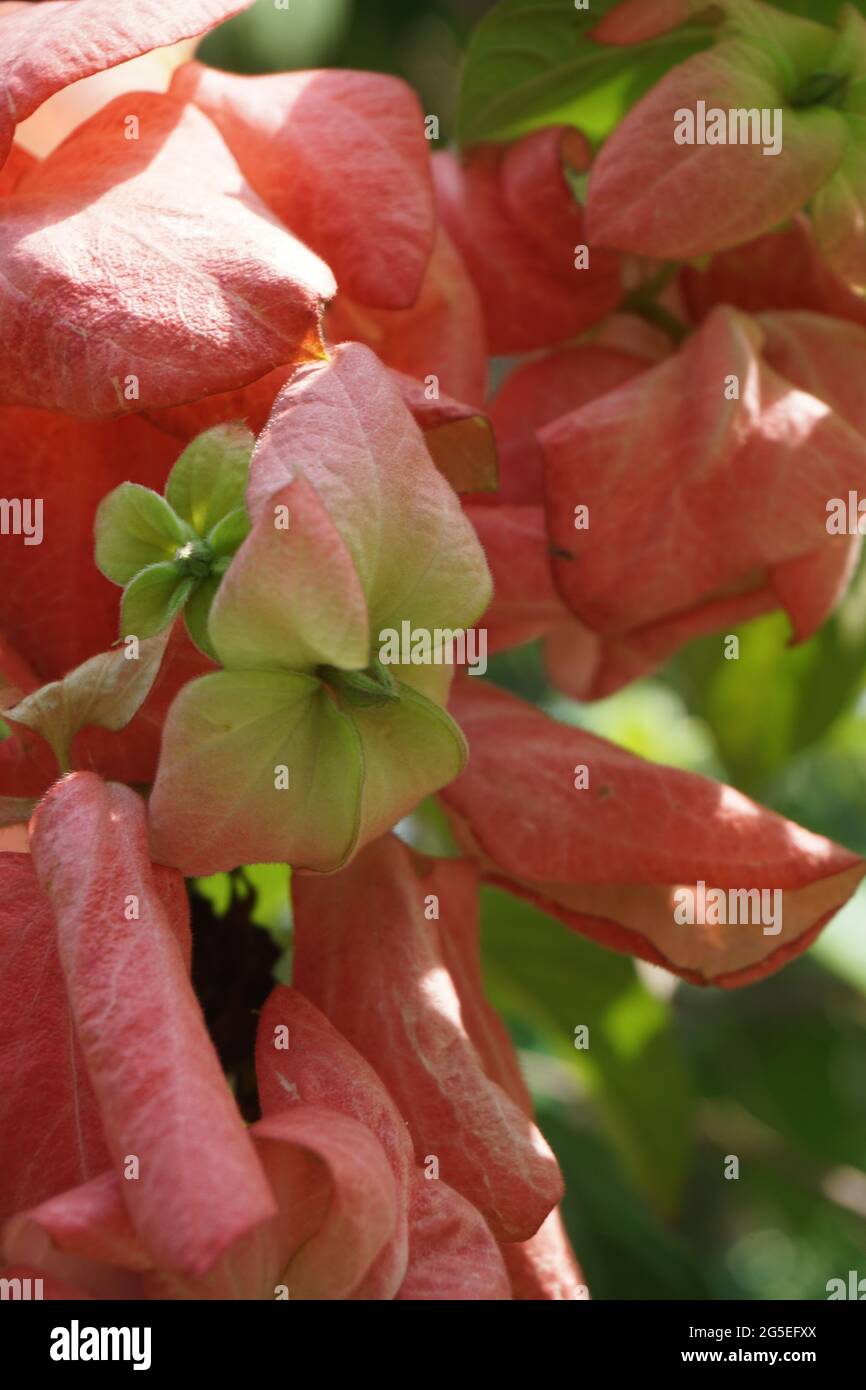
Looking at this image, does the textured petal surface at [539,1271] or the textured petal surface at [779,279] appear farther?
the textured petal surface at [779,279]

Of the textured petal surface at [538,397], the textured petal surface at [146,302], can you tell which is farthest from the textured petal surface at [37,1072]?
the textured petal surface at [538,397]

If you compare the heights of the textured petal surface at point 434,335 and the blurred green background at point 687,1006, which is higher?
the textured petal surface at point 434,335

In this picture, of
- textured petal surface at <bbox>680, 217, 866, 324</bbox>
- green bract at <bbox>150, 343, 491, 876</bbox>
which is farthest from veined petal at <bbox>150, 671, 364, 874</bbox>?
textured petal surface at <bbox>680, 217, 866, 324</bbox>

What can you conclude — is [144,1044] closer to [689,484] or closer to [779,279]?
[689,484]

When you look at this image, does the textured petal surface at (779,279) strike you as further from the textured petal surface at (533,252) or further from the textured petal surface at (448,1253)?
the textured petal surface at (448,1253)
